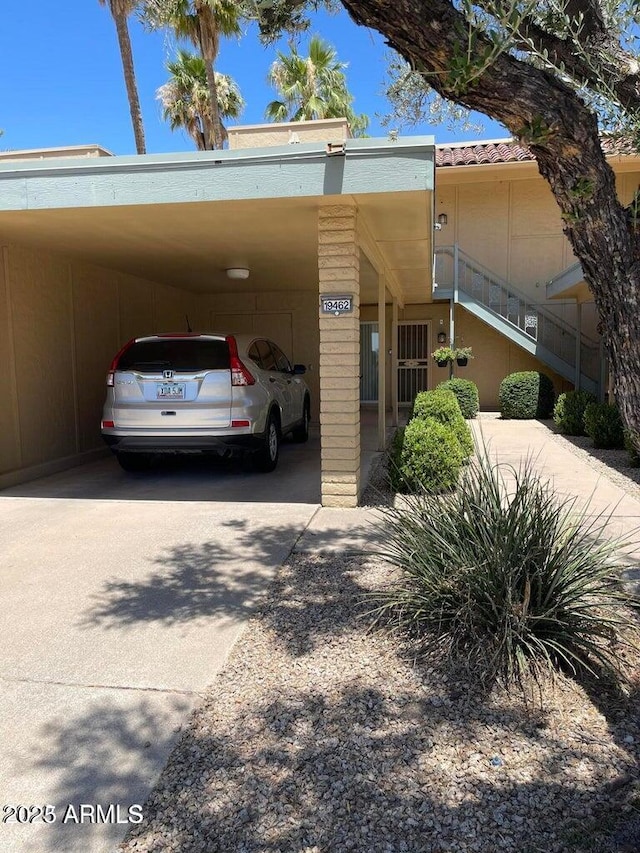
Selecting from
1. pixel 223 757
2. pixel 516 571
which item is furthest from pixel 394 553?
pixel 223 757

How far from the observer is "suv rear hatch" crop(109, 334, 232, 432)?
705 centimetres

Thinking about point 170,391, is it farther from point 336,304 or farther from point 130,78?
point 130,78

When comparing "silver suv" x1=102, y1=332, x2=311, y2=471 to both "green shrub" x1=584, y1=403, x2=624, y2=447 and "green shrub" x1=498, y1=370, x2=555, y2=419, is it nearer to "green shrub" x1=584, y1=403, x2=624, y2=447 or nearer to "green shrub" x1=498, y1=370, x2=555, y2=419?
"green shrub" x1=584, y1=403, x2=624, y2=447

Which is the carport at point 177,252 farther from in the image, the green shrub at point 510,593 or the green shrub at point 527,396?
the green shrub at point 527,396

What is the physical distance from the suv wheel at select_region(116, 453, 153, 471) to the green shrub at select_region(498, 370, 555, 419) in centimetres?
891

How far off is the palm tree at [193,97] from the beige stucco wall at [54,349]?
1224 cm

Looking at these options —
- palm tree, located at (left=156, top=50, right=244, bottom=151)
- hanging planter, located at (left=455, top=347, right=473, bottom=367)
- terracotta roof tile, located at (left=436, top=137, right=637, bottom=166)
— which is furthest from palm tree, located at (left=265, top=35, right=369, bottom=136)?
hanging planter, located at (left=455, top=347, right=473, bottom=367)

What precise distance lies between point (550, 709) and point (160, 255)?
23.7 ft

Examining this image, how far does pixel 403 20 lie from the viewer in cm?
267

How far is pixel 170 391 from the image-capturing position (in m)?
7.07

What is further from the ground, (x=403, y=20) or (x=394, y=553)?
(x=403, y=20)

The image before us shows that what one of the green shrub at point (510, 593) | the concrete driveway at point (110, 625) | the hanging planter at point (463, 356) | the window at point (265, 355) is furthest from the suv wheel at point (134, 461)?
the hanging planter at point (463, 356)

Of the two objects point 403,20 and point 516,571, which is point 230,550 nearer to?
point 516,571

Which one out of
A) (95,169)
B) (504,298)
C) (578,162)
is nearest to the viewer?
(578,162)
